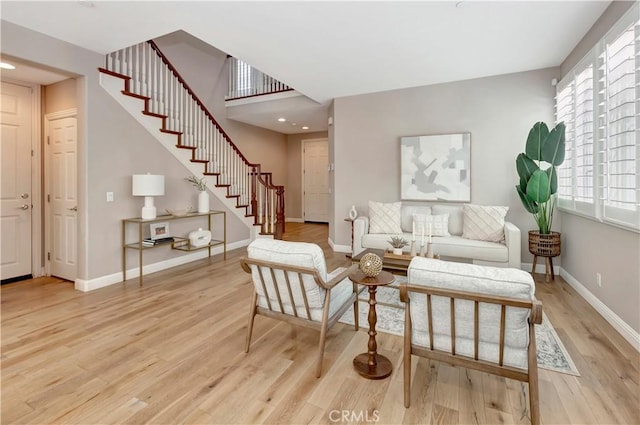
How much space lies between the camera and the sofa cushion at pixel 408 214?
474 centimetres

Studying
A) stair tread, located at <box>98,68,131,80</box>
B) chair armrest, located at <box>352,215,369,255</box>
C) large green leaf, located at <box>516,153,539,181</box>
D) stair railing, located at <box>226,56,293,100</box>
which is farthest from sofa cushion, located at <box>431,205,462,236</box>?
stair tread, located at <box>98,68,131,80</box>

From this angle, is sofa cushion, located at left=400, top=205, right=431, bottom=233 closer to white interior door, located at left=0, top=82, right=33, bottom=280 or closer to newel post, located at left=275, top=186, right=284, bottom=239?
newel post, located at left=275, top=186, right=284, bottom=239

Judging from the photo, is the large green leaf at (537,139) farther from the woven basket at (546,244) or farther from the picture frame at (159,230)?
the picture frame at (159,230)

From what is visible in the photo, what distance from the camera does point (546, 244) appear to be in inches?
147

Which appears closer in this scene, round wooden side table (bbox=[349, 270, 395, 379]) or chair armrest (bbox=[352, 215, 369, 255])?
round wooden side table (bbox=[349, 270, 395, 379])

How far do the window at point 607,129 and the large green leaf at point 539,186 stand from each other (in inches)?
11.2

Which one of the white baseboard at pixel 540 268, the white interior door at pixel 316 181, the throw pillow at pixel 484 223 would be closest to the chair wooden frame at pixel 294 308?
the throw pillow at pixel 484 223

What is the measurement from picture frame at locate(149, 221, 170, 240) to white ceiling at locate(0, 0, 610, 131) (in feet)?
7.28

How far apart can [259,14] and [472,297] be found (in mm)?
2871

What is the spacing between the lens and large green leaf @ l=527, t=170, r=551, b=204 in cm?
361

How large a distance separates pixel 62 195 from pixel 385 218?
4.41 meters

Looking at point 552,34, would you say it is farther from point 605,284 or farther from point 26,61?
point 26,61

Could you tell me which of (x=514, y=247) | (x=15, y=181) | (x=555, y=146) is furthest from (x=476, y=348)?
(x=15, y=181)

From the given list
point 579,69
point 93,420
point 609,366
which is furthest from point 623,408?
point 579,69
